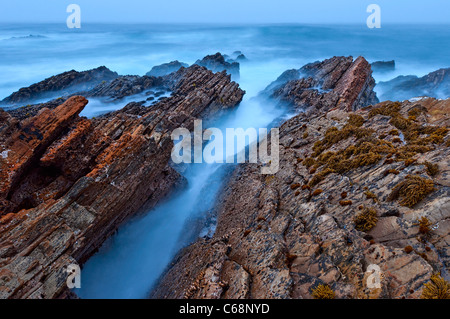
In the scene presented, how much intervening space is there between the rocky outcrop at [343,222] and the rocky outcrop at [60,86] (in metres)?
57.9

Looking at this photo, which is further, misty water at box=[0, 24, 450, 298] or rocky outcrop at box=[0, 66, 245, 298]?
misty water at box=[0, 24, 450, 298]

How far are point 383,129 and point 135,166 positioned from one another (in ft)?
86.8

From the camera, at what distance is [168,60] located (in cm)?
11838

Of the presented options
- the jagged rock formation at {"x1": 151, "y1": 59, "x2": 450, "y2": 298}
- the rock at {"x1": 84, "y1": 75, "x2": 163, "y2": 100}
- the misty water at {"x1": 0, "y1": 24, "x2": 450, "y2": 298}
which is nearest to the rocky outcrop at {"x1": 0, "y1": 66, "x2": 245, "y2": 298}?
the misty water at {"x1": 0, "y1": 24, "x2": 450, "y2": 298}

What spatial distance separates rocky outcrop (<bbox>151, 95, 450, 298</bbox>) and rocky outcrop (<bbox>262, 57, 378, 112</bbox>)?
51.7 feet

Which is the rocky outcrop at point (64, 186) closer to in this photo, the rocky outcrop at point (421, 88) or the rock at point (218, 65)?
the rock at point (218, 65)

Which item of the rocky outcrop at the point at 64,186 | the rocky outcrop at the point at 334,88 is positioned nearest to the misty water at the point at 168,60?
the rocky outcrop at the point at 64,186

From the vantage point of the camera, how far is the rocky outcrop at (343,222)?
12.4 m

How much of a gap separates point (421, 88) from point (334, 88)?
39128 mm

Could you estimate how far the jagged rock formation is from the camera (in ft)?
40.7

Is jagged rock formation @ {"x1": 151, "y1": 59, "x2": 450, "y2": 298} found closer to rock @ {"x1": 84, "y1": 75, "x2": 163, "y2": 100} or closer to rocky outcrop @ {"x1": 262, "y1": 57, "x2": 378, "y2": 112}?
rocky outcrop @ {"x1": 262, "y1": 57, "x2": 378, "y2": 112}

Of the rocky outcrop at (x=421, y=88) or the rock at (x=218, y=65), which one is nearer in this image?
the rocky outcrop at (x=421, y=88)

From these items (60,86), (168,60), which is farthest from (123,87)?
(168,60)

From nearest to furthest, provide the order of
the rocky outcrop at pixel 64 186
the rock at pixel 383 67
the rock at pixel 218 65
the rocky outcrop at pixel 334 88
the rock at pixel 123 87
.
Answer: the rocky outcrop at pixel 64 186
the rocky outcrop at pixel 334 88
the rock at pixel 123 87
the rock at pixel 218 65
the rock at pixel 383 67
